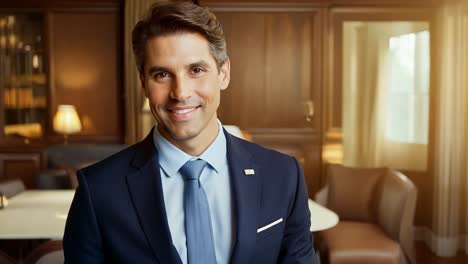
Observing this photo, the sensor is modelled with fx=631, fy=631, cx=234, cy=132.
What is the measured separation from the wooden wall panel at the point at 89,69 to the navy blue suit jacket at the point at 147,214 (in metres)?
4.84

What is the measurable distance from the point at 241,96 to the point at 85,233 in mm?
4571

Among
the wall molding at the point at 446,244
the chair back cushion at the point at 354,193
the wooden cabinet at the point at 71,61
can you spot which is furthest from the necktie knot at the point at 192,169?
the wooden cabinet at the point at 71,61

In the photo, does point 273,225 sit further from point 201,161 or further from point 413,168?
point 413,168

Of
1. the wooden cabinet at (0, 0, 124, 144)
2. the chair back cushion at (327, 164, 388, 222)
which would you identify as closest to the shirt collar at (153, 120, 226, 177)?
the chair back cushion at (327, 164, 388, 222)

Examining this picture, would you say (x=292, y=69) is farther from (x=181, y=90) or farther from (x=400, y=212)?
(x=181, y=90)

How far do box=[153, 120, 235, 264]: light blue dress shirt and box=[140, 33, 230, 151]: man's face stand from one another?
0.07 meters

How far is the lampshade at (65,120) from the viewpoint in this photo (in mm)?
5988

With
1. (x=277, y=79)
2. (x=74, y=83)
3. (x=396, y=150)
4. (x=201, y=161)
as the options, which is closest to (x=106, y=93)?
(x=74, y=83)

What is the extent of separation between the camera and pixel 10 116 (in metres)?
6.26

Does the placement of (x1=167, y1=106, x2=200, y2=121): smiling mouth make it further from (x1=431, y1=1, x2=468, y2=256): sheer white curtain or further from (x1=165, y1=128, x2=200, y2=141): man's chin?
(x1=431, y1=1, x2=468, y2=256): sheer white curtain

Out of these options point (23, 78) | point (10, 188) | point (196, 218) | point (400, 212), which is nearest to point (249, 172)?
point (196, 218)

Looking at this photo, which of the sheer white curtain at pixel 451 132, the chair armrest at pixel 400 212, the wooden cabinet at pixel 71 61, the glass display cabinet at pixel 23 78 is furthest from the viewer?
the glass display cabinet at pixel 23 78

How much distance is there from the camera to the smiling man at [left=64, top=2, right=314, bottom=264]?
4.35 ft

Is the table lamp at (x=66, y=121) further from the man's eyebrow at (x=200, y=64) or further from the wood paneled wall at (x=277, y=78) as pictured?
the man's eyebrow at (x=200, y=64)
